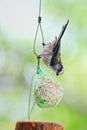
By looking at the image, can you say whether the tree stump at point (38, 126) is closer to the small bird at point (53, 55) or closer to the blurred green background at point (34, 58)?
the small bird at point (53, 55)

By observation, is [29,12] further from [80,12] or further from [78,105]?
[78,105]

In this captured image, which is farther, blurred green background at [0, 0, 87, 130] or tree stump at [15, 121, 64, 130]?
blurred green background at [0, 0, 87, 130]

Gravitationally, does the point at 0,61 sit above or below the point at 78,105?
above

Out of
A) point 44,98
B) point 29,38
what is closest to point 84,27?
point 29,38

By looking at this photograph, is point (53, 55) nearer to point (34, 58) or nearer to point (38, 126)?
point (38, 126)

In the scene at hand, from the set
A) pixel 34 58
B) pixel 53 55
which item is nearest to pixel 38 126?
pixel 53 55

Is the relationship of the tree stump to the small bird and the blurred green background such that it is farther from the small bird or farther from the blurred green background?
the blurred green background

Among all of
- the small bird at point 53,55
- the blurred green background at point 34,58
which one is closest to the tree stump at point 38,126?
the small bird at point 53,55

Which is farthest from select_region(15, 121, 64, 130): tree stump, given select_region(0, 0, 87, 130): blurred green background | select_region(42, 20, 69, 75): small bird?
select_region(0, 0, 87, 130): blurred green background
